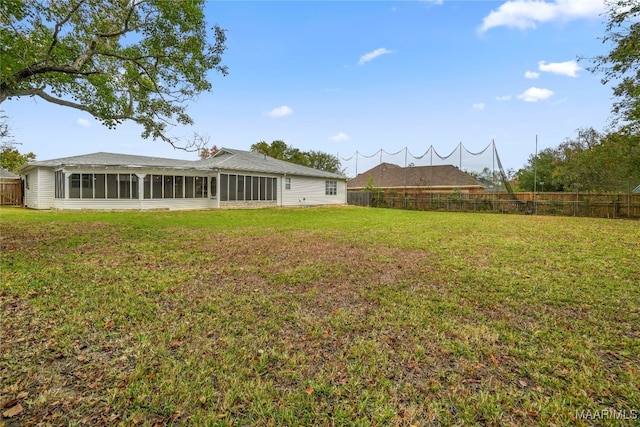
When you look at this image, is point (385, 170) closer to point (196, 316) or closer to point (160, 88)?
point (160, 88)

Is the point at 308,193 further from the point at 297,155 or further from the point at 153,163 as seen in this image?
the point at 297,155

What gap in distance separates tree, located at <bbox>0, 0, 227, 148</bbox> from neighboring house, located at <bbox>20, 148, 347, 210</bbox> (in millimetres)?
7166

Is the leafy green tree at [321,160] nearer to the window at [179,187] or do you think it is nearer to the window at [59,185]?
the window at [179,187]

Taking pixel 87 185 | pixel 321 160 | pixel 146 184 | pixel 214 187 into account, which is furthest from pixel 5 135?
pixel 321 160

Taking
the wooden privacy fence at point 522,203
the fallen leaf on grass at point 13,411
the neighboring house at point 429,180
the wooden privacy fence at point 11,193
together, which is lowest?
the fallen leaf on grass at point 13,411

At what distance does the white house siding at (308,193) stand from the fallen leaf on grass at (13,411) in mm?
18210

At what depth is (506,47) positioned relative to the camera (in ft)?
30.8

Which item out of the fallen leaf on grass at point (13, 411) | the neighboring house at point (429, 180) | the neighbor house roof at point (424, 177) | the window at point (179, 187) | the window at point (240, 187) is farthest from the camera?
the neighbor house roof at point (424, 177)

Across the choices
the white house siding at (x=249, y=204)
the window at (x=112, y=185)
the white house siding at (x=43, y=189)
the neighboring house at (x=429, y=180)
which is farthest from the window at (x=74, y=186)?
the neighboring house at (x=429, y=180)

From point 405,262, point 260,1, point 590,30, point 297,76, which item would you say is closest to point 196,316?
point 405,262

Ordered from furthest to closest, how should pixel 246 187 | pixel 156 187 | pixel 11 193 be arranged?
pixel 246 187, pixel 11 193, pixel 156 187

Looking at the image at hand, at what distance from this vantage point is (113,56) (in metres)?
6.91

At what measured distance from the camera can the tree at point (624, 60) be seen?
807 cm

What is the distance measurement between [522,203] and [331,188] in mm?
12619
